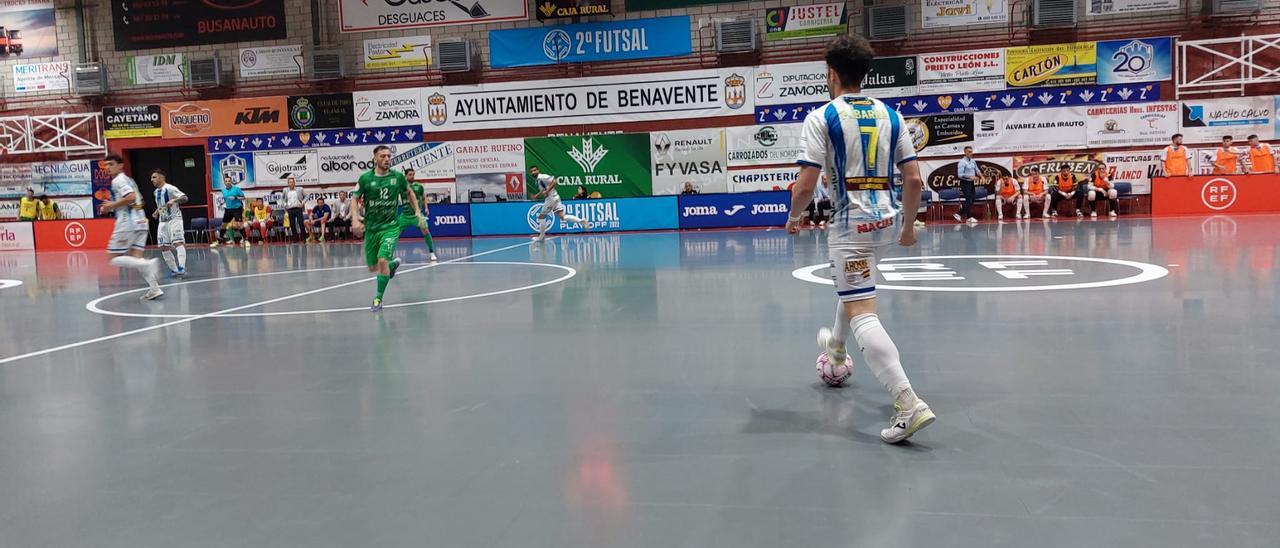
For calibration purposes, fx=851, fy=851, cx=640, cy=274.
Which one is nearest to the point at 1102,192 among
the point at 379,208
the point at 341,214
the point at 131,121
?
the point at 379,208

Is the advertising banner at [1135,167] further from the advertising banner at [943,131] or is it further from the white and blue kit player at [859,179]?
the white and blue kit player at [859,179]

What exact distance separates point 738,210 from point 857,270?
1941 cm

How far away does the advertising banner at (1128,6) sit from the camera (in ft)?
74.9

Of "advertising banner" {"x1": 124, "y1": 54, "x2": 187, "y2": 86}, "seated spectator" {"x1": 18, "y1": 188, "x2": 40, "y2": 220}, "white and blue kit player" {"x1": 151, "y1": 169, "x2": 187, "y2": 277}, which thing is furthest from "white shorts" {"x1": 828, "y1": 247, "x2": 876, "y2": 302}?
"seated spectator" {"x1": 18, "y1": 188, "x2": 40, "y2": 220}

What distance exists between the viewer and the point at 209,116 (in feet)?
88.9

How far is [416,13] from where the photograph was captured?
2591cm

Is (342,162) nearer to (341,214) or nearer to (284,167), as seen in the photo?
(284,167)

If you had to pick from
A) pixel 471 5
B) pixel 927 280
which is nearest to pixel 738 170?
pixel 471 5

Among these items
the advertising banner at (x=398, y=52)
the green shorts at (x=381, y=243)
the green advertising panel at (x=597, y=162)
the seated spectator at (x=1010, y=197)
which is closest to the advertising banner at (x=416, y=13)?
the advertising banner at (x=398, y=52)

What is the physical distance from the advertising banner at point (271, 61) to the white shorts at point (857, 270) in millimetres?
26243

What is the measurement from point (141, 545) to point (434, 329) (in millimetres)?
4571

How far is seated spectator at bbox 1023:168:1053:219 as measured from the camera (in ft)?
72.1

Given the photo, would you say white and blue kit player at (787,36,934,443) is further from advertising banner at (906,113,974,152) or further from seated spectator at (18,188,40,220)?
seated spectator at (18,188,40,220)

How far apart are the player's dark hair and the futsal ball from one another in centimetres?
158
